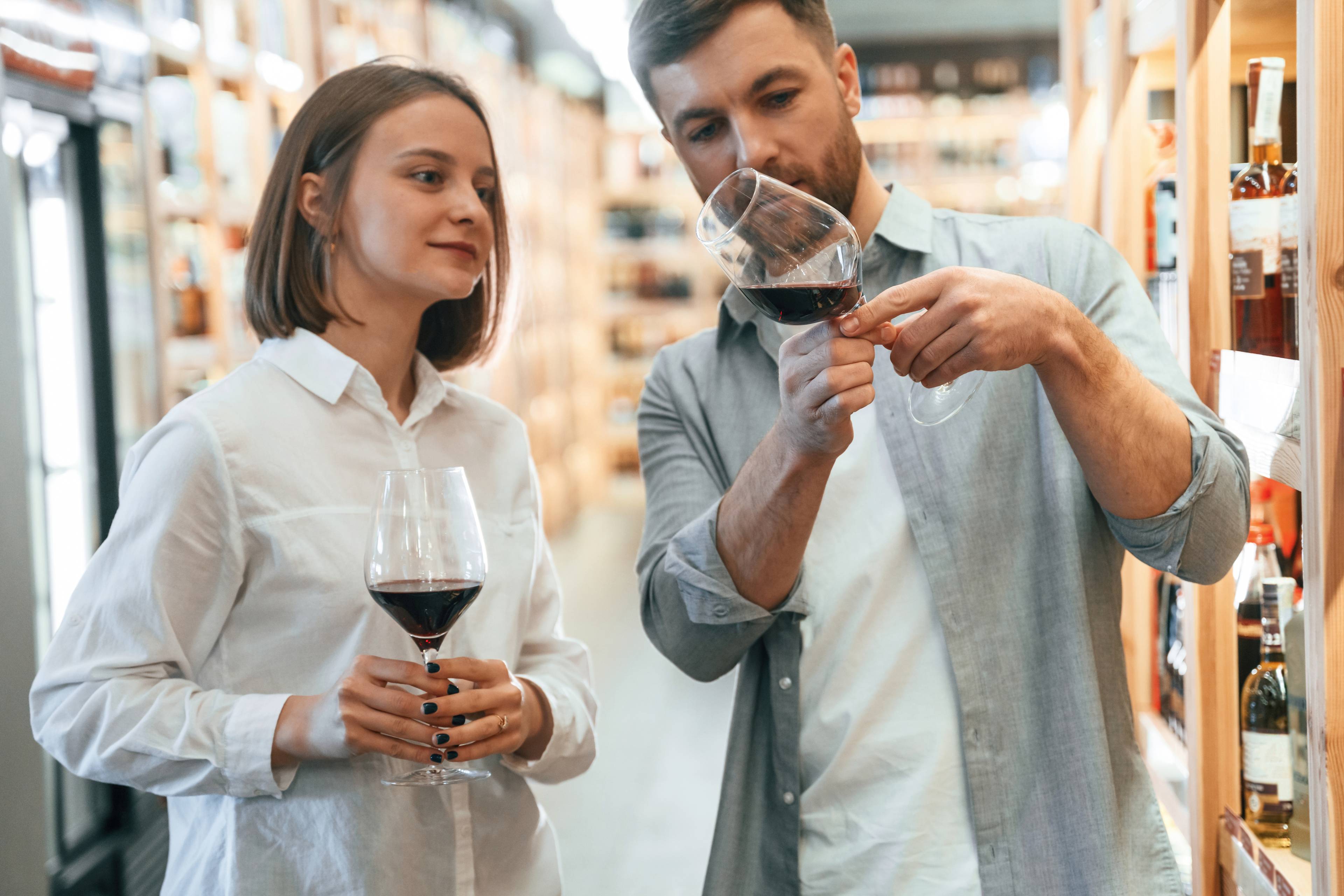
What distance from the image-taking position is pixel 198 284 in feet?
12.4

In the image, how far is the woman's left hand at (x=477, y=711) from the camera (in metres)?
1.26

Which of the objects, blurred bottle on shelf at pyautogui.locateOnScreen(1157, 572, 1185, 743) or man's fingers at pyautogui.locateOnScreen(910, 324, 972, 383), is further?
blurred bottle on shelf at pyautogui.locateOnScreen(1157, 572, 1185, 743)

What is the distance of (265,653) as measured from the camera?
140cm

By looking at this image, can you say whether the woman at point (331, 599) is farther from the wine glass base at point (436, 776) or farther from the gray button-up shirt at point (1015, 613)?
the gray button-up shirt at point (1015, 613)

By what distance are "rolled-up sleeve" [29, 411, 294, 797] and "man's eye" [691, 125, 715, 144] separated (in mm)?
665

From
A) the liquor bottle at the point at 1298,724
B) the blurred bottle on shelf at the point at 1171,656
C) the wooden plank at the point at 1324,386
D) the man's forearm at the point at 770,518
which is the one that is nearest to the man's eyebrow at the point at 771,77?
the man's forearm at the point at 770,518

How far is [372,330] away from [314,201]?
Answer: 0.19 meters

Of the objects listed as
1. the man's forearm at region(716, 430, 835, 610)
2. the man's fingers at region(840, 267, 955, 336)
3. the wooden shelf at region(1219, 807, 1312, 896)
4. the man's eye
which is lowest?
the wooden shelf at region(1219, 807, 1312, 896)

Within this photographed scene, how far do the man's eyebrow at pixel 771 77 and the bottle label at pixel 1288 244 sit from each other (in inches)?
24.6

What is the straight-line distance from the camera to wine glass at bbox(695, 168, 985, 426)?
1081mm

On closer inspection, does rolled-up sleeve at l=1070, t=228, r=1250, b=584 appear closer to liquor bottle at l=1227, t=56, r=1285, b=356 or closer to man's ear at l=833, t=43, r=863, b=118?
liquor bottle at l=1227, t=56, r=1285, b=356

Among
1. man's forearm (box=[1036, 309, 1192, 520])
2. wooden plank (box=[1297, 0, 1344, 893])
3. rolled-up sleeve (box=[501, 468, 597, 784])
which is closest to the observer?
wooden plank (box=[1297, 0, 1344, 893])

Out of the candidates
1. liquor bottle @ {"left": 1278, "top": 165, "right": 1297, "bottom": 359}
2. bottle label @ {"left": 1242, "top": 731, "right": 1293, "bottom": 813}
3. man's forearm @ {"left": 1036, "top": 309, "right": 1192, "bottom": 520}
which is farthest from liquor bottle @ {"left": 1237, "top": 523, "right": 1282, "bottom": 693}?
man's forearm @ {"left": 1036, "top": 309, "right": 1192, "bottom": 520}

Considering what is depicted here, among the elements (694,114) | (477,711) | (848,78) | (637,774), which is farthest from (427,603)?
(637,774)
